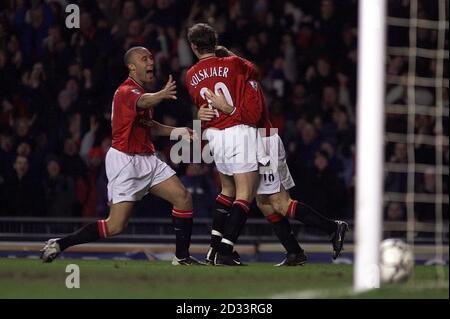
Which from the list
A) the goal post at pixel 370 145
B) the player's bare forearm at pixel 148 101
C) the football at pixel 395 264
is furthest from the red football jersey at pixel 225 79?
the goal post at pixel 370 145

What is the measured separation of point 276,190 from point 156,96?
1413mm

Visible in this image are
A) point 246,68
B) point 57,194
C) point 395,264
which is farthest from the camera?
point 57,194

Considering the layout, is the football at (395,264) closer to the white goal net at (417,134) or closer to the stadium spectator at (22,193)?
the white goal net at (417,134)

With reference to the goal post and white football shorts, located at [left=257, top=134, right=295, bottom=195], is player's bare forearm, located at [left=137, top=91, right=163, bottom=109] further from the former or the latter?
the goal post

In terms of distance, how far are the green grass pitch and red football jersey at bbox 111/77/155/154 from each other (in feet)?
3.48

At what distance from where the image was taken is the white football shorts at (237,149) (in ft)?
37.6

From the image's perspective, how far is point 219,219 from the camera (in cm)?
1169

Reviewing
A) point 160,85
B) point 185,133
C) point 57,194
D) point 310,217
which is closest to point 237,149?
point 185,133

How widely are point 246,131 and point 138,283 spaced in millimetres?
2203

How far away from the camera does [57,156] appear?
15531 millimetres

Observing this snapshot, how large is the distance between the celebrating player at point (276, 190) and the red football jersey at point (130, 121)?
0.54 m

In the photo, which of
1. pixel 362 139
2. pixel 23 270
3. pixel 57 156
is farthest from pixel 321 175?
pixel 362 139

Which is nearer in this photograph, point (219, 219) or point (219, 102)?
point (219, 102)

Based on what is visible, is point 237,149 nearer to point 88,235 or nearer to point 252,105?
point 252,105
